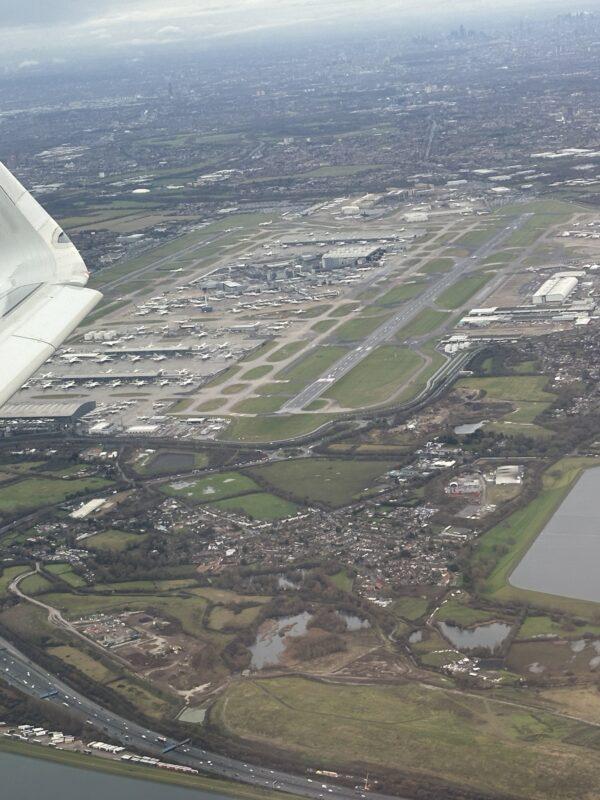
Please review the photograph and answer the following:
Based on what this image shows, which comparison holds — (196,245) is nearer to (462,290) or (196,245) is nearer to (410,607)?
(462,290)

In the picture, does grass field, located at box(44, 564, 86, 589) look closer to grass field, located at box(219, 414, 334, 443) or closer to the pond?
the pond

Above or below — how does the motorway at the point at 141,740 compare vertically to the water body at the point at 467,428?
above

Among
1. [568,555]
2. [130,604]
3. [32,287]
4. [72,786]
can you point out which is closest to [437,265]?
[568,555]

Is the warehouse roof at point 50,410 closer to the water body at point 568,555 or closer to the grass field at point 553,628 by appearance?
the water body at point 568,555

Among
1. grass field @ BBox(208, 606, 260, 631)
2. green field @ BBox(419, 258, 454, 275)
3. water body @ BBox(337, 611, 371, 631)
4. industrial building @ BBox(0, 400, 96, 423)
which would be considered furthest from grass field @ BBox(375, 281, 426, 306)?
water body @ BBox(337, 611, 371, 631)

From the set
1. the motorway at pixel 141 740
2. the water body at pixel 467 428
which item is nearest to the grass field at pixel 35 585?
the motorway at pixel 141 740

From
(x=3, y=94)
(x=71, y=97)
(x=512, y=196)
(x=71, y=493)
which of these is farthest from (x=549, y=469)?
(x=3, y=94)
